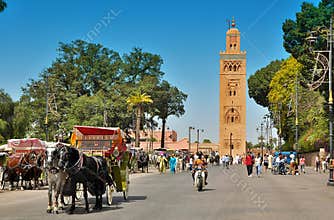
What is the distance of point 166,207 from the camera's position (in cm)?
1596

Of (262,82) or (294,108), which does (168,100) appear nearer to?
(294,108)

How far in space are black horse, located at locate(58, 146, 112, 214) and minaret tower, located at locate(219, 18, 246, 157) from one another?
Answer: 102 m

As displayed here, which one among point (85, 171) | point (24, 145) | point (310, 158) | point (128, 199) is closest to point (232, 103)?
point (310, 158)

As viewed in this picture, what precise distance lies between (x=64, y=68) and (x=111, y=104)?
826 cm

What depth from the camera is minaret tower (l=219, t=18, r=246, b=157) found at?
118188 millimetres

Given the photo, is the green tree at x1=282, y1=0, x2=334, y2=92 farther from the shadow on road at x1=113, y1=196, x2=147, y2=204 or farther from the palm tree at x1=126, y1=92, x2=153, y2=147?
the shadow on road at x1=113, y1=196, x2=147, y2=204

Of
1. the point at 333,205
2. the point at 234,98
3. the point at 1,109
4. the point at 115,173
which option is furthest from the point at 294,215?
the point at 234,98

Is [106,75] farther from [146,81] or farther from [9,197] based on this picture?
[9,197]

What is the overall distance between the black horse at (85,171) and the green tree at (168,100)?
54.0m

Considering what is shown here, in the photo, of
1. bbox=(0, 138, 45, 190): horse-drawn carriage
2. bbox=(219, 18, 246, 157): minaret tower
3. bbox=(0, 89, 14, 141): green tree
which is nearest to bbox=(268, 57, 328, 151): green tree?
bbox=(0, 89, 14, 141): green tree

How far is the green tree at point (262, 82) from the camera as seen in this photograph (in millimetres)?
96312

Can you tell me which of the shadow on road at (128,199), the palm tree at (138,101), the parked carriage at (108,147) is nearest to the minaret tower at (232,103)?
the palm tree at (138,101)

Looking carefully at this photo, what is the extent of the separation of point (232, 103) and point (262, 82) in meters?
23.2

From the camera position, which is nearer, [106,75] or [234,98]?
[106,75]
